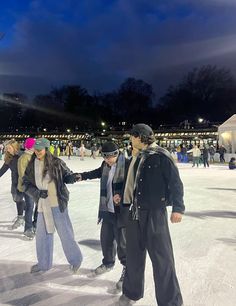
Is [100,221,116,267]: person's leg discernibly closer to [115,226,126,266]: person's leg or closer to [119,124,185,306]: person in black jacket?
[115,226,126,266]: person's leg

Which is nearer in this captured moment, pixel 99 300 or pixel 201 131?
pixel 99 300

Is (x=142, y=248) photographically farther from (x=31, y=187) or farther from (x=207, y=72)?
(x=207, y=72)

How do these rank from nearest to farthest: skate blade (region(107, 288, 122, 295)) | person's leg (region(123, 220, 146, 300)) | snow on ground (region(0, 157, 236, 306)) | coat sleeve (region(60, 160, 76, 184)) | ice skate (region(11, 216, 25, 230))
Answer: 1. person's leg (region(123, 220, 146, 300))
2. snow on ground (region(0, 157, 236, 306))
3. skate blade (region(107, 288, 122, 295))
4. coat sleeve (region(60, 160, 76, 184))
5. ice skate (region(11, 216, 25, 230))

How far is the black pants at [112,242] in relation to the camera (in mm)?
3607

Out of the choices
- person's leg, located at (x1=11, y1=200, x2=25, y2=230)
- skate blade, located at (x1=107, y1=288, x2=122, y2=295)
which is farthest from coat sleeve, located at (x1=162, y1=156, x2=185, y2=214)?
person's leg, located at (x1=11, y1=200, x2=25, y2=230)

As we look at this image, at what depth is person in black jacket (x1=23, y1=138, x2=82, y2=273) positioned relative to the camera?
3707 mm

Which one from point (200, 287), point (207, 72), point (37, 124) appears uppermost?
point (207, 72)

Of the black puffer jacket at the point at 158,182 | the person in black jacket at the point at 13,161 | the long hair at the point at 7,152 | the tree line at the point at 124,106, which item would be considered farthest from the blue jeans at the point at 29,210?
the tree line at the point at 124,106

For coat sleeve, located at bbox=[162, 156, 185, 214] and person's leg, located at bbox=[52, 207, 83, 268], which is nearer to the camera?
coat sleeve, located at bbox=[162, 156, 185, 214]

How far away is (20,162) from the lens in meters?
4.93

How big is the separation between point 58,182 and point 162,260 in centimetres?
135

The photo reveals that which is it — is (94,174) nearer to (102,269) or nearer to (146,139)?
(102,269)

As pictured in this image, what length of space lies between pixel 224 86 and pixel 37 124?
31.4 metres

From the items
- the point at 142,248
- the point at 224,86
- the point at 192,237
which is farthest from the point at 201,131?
the point at 142,248
